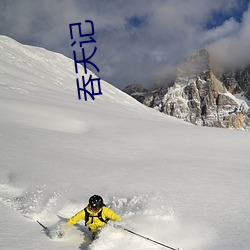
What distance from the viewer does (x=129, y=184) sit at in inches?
325

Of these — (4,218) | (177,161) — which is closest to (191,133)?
(177,161)

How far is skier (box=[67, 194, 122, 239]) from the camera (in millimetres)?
5801

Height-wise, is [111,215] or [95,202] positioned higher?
[95,202]

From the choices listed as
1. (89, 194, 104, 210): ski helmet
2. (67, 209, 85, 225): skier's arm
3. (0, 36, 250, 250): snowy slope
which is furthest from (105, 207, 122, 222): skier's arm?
(67, 209, 85, 225): skier's arm

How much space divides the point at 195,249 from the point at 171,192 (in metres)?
2.54

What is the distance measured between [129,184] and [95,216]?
2465mm

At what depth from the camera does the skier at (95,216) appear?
5801 mm

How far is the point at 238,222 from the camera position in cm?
577

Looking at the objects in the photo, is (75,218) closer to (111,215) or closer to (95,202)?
(95,202)

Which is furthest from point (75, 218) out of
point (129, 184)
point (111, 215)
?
point (129, 184)

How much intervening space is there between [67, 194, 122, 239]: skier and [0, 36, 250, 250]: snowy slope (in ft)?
0.81

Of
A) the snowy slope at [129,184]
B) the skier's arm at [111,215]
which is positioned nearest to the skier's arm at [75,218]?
the snowy slope at [129,184]

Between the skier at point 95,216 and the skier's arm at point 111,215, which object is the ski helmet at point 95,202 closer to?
the skier at point 95,216

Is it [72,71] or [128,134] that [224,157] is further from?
[72,71]
